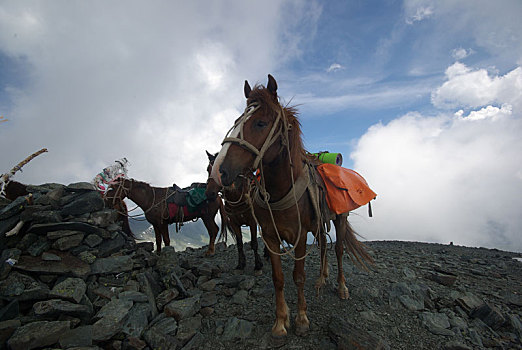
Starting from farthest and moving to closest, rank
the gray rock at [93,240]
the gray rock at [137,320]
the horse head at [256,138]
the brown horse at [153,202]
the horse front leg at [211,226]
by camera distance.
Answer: the horse front leg at [211,226]
the brown horse at [153,202]
the gray rock at [93,240]
the gray rock at [137,320]
the horse head at [256,138]

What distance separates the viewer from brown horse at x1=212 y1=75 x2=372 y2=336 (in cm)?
218

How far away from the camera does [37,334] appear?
2334 mm

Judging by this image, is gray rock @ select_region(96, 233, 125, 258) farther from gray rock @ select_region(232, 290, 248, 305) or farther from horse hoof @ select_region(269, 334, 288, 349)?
horse hoof @ select_region(269, 334, 288, 349)

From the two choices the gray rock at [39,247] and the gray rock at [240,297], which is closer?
the gray rock at [39,247]

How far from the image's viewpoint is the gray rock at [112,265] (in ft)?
12.2

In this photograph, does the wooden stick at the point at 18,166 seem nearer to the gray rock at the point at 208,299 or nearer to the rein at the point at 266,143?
the gray rock at the point at 208,299

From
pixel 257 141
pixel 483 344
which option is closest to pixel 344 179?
pixel 257 141

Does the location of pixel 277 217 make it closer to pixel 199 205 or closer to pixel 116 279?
pixel 116 279

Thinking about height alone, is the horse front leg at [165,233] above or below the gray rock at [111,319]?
above

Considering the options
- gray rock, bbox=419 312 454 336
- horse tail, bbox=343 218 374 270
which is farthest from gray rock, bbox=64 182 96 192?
gray rock, bbox=419 312 454 336

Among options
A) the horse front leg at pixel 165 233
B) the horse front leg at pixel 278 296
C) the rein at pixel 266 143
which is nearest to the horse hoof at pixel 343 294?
the horse front leg at pixel 278 296

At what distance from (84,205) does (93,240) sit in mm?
796

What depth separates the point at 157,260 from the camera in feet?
14.8

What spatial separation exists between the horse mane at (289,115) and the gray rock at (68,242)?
4.13m
